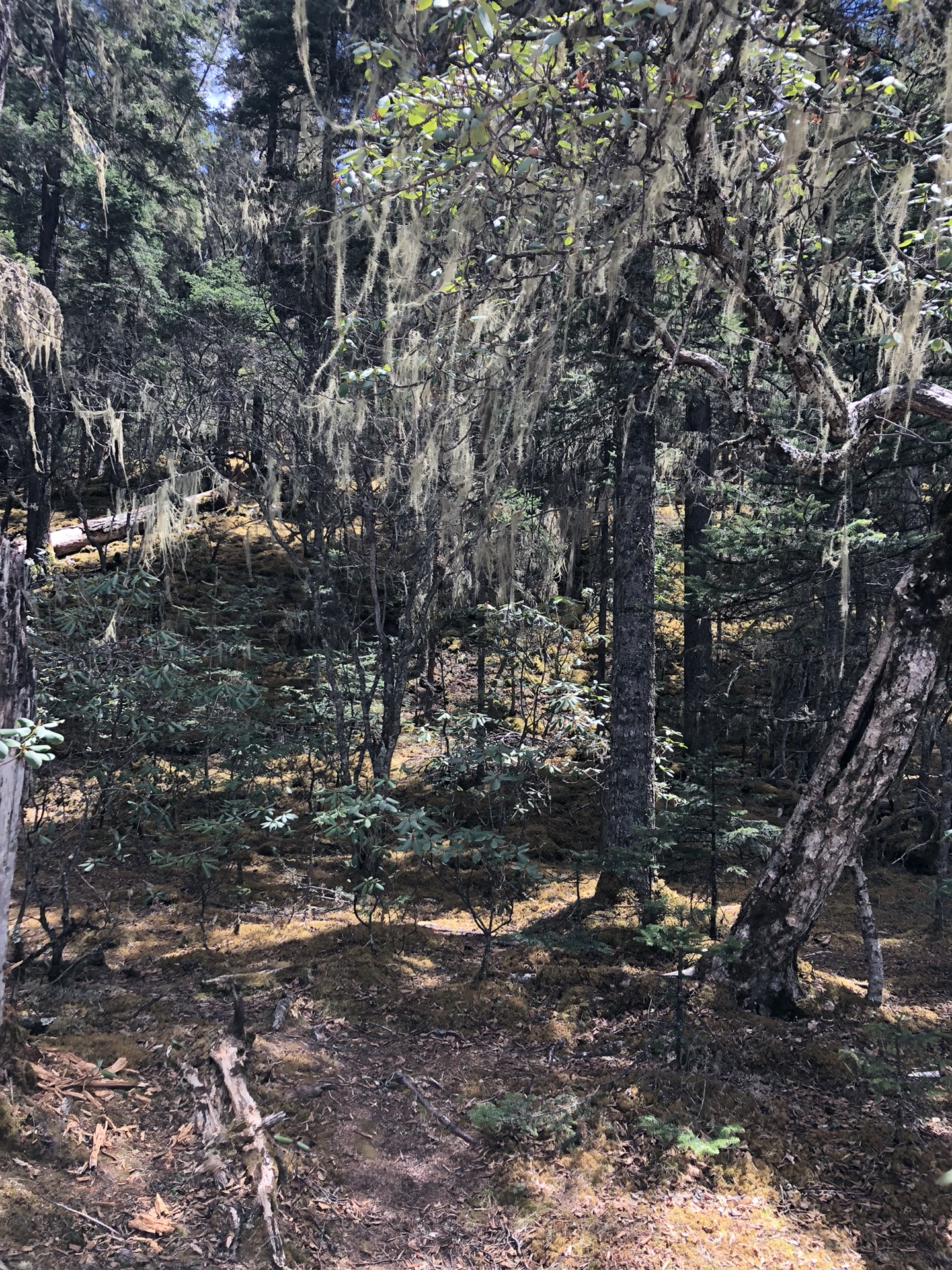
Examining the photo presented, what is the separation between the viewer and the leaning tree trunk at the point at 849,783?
167 inches

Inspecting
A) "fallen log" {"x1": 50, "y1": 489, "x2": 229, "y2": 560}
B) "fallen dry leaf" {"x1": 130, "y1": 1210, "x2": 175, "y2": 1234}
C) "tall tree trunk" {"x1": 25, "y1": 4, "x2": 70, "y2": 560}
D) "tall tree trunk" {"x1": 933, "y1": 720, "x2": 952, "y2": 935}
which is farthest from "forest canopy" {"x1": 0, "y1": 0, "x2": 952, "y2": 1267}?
"fallen log" {"x1": 50, "y1": 489, "x2": 229, "y2": 560}

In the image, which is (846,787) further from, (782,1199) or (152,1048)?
(152,1048)

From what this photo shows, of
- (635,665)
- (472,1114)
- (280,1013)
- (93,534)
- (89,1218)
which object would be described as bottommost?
(280,1013)

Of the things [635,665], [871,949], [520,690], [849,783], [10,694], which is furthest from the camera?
[520,690]

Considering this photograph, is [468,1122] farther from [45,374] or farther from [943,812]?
[45,374]

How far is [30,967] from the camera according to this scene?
507 cm

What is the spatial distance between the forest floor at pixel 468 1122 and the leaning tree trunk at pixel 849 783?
1.31 feet

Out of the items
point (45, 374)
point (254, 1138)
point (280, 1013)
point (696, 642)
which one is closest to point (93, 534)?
point (45, 374)

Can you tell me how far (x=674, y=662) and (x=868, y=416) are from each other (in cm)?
1112

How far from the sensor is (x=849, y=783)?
4.40 metres

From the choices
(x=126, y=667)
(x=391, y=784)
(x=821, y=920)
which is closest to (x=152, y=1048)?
(x=391, y=784)

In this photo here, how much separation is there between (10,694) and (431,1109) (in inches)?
126

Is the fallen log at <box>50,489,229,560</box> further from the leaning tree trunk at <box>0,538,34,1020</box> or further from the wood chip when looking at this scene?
the wood chip

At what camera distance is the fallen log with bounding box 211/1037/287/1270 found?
9.49 feet
